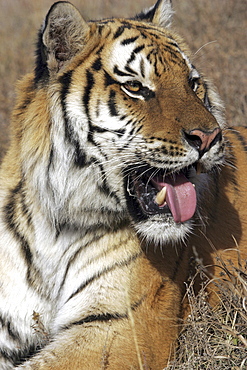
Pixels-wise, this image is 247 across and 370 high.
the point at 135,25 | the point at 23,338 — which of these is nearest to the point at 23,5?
the point at 135,25

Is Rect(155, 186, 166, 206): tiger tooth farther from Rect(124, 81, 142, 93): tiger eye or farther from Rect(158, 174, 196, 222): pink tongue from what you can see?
Rect(124, 81, 142, 93): tiger eye

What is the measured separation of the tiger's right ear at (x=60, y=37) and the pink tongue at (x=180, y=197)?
610mm

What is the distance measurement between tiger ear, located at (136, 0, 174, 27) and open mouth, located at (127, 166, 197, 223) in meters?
0.79

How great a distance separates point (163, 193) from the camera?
2119 mm

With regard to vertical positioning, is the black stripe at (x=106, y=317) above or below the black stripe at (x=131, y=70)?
below

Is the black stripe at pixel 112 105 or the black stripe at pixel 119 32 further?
the black stripe at pixel 119 32

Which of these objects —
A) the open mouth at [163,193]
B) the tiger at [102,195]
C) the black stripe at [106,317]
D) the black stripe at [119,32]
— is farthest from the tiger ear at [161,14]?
the black stripe at [106,317]

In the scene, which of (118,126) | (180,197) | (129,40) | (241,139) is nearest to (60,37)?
(129,40)

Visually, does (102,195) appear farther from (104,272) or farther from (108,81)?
(108,81)

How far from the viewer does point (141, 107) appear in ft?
6.95

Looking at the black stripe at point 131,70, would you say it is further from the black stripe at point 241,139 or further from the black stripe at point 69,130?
the black stripe at point 241,139

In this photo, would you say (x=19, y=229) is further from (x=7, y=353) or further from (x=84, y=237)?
(x=7, y=353)

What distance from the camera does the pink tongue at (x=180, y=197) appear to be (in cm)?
210

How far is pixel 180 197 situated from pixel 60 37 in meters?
0.76
